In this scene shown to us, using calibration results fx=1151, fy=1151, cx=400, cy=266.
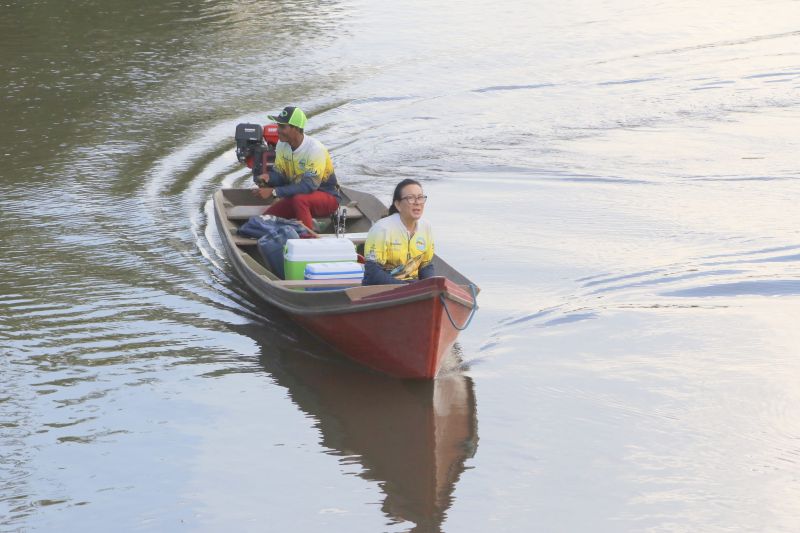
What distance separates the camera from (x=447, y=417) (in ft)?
28.6

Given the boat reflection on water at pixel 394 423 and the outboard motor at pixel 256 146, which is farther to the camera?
the outboard motor at pixel 256 146

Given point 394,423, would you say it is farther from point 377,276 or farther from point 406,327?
point 377,276

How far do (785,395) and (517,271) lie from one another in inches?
143

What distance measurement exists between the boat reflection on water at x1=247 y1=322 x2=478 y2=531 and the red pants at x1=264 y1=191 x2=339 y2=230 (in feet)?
7.77

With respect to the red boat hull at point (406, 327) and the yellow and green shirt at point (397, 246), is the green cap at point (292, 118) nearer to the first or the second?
the yellow and green shirt at point (397, 246)

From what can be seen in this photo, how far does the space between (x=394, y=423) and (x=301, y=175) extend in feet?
14.7

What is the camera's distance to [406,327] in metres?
8.80

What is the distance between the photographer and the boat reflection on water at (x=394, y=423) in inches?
299

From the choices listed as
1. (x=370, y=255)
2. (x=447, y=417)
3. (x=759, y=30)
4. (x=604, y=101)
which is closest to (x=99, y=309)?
(x=370, y=255)

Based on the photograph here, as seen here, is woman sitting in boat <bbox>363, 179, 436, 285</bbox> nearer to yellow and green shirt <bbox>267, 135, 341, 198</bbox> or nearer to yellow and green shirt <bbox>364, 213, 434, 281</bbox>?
yellow and green shirt <bbox>364, 213, 434, 281</bbox>

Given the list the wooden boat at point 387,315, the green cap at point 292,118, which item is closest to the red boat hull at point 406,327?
the wooden boat at point 387,315

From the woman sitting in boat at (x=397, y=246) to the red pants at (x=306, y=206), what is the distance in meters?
2.79

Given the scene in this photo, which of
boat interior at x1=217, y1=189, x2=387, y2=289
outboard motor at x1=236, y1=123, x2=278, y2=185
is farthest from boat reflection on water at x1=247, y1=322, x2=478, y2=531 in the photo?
outboard motor at x1=236, y1=123, x2=278, y2=185

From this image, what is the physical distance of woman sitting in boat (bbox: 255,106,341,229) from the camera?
40.0 feet
